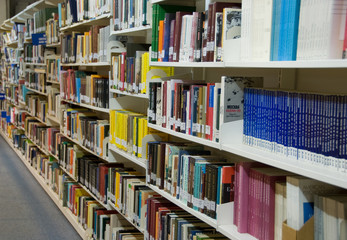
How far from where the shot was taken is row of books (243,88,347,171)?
144 cm

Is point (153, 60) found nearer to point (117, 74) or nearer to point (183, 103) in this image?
point (183, 103)

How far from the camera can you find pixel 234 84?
189cm

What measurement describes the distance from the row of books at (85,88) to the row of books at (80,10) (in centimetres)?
54

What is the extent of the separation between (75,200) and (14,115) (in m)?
4.91

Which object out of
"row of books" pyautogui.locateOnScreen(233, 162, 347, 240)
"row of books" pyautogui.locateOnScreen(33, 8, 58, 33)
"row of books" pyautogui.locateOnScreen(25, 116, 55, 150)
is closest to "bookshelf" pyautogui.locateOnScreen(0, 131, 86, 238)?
"row of books" pyautogui.locateOnScreen(25, 116, 55, 150)

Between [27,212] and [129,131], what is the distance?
2.52 m

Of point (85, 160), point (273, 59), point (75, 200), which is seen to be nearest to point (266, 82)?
point (273, 59)

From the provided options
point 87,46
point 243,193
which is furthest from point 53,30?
point 243,193

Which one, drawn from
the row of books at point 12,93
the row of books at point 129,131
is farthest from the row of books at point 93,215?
the row of books at point 12,93

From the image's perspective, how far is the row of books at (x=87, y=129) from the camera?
384 cm

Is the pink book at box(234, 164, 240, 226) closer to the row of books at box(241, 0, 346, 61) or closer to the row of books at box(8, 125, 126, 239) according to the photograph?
the row of books at box(241, 0, 346, 61)

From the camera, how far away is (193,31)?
2236mm

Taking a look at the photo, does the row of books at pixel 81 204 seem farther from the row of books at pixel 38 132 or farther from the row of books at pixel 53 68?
the row of books at pixel 53 68

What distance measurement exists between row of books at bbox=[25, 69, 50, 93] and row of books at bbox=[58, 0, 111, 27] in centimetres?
150
